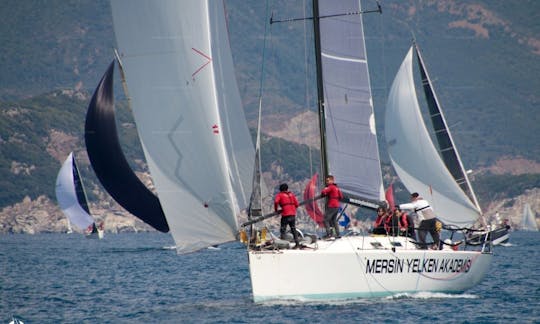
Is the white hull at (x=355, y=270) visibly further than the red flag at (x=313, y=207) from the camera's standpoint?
No

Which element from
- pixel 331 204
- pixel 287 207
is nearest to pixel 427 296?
pixel 331 204

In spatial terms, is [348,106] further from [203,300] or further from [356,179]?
[203,300]

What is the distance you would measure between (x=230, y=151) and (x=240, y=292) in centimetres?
669

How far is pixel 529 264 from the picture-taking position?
148 feet

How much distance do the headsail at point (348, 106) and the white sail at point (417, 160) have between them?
36.3 ft

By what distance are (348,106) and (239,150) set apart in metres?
3.07

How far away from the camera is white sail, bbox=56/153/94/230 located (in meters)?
79.4

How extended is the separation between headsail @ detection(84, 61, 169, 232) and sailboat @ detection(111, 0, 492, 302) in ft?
77.2

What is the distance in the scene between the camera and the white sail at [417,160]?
38.0 meters

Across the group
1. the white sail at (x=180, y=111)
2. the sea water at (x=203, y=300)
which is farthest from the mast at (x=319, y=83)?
the white sail at (x=180, y=111)

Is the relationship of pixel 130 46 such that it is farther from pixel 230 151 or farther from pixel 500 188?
pixel 500 188

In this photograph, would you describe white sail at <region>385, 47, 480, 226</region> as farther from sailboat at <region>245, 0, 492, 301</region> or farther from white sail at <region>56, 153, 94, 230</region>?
white sail at <region>56, 153, 94, 230</region>

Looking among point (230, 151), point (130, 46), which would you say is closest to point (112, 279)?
point (230, 151)

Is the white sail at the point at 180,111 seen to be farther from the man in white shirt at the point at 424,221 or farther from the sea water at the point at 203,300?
the man in white shirt at the point at 424,221
